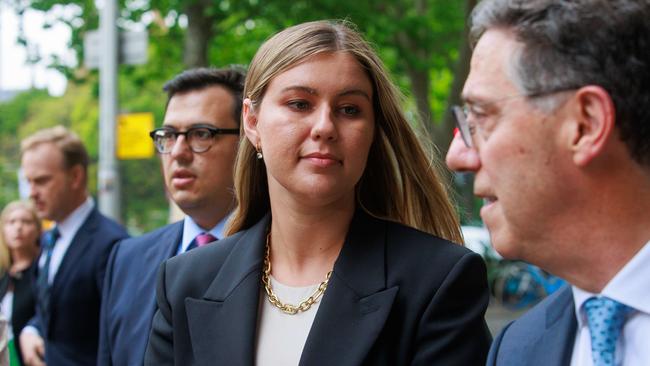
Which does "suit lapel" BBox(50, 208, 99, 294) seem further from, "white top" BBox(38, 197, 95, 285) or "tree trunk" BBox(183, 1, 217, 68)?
"tree trunk" BBox(183, 1, 217, 68)

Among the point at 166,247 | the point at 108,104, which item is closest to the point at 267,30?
the point at 108,104

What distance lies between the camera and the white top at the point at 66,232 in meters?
4.98

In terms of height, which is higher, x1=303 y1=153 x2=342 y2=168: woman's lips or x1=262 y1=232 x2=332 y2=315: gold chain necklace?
x1=303 y1=153 x2=342 y2=168: woman's lips

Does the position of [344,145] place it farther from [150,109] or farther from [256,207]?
[150,109]

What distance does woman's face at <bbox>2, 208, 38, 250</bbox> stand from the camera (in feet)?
24.7

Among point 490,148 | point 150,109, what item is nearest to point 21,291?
point 490,148

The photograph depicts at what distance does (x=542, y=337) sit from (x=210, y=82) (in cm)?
A: 221

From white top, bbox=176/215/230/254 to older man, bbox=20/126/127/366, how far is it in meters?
1.08

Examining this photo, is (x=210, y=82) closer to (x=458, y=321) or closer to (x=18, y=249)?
(x=458, y=321)

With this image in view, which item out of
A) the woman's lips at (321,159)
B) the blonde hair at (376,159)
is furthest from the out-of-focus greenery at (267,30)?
the woman's lips at (321,159)

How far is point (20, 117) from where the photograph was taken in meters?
51.3

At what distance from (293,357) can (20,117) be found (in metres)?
52.0

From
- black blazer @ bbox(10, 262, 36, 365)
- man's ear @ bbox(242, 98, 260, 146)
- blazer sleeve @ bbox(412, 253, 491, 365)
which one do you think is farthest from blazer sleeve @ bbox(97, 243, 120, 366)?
black blazer @ bbox(10, 262, 36, 365)

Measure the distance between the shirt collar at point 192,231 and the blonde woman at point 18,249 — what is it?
9.99 ft
